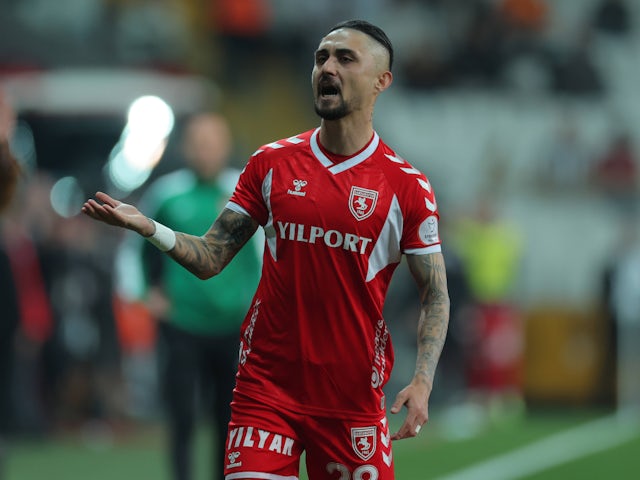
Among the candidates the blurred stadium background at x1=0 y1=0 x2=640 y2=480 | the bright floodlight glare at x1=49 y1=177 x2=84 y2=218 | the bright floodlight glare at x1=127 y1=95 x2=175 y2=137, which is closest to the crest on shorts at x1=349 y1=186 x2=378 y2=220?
the blurred stadium background at x1=0 y1=0 x2=640 y2=480

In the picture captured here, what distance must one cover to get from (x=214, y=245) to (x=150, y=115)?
14.3m

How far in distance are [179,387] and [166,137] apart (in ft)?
36.7

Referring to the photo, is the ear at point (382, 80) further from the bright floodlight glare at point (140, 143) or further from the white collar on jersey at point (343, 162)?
the bright floodlight glare at point (140, 143)

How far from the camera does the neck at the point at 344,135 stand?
6.01 metres

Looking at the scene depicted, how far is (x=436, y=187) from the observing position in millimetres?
21109

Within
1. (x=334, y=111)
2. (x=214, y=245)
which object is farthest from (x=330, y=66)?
(x=214, y=245)

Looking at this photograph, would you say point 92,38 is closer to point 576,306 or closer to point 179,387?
point 576,306

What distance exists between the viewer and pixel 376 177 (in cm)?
596

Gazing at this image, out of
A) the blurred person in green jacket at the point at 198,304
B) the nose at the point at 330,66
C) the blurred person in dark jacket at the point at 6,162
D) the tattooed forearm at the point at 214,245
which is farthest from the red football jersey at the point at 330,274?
the blurred person in green jacket at the point at 198,304

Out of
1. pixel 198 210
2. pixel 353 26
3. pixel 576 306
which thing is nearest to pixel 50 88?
pixel 576 306

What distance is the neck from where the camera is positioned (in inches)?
237

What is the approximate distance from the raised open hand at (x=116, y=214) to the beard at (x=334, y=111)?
845 mm

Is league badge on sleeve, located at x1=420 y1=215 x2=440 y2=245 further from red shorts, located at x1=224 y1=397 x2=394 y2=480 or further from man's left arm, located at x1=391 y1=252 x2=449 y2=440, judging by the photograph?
red shorts, located at x1=224 y1=397 x2=394 y2=480

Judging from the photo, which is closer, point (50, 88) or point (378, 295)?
point (378, 295)
